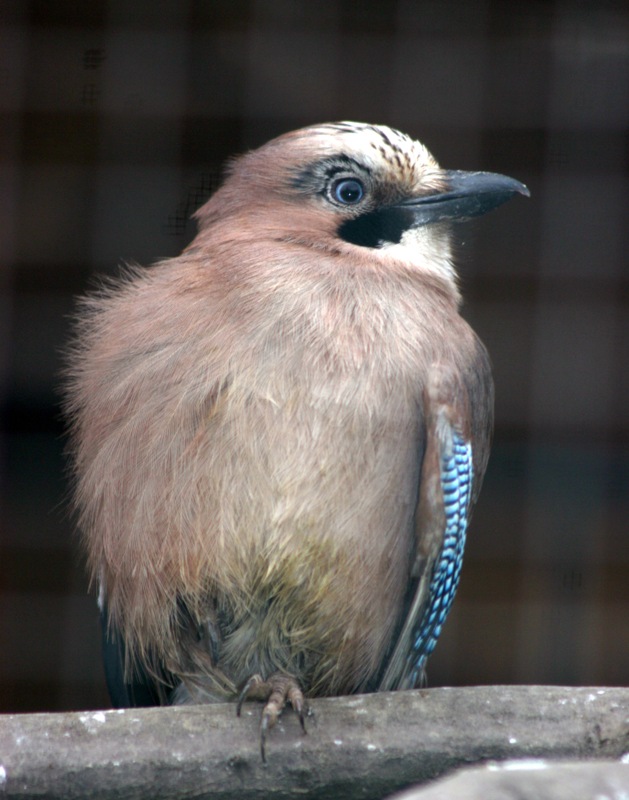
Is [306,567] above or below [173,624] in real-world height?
above

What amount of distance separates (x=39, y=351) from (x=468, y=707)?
5.75ft

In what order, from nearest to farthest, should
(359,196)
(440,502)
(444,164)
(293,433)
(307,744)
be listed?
1. (307,744)
2. (293,433)
3. (440,502)
4. (359,196)
5. (444,164)

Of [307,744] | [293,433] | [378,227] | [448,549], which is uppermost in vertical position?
[378,227]

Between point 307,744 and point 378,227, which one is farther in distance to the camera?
point 378,227

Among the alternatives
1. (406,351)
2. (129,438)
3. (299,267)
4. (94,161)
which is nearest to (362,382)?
A: (406,351)

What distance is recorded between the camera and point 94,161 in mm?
3088

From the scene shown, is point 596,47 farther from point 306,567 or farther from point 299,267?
point 306,567

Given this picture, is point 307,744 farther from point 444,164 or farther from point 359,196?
point 444,164

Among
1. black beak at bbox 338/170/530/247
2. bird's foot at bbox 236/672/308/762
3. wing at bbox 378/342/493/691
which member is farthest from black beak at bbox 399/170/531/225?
bird's foot at bbox 236/672/308/762

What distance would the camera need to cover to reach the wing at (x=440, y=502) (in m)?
2.01

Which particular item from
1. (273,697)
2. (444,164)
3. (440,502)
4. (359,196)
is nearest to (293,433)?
(440,502)

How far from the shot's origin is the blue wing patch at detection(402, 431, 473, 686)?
2.04 m

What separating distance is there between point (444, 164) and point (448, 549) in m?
1.38

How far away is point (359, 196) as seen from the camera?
86.0 inches
